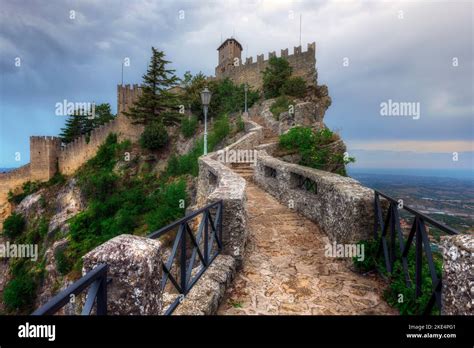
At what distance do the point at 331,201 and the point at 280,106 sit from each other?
58.9 feet

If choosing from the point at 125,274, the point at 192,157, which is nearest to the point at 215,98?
the point at 192,157

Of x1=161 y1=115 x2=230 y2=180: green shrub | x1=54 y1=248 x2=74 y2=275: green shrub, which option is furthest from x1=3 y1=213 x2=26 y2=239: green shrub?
x1=161 y1=115 x2=230 y2=180: green shrub

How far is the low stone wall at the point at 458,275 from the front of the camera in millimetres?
2016

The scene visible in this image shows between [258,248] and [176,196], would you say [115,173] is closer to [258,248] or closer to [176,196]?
[176,196]

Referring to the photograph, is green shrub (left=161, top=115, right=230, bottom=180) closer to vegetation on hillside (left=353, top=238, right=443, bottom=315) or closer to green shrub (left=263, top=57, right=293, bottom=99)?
green shrub (left=263, top=57, right=293, bottom=99)

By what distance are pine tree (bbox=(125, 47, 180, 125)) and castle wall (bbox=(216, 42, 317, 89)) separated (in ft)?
39.8

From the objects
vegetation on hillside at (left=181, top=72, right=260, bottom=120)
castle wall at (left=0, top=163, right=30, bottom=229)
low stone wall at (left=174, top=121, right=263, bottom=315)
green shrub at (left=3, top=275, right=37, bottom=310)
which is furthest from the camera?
castle wall at (left=0, top=163, right=30, bottom=229)

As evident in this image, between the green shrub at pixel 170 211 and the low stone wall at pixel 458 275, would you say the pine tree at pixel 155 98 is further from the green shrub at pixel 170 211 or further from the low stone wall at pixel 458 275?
the low stone wall at pixel 458 275

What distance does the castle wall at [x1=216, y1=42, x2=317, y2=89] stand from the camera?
1256 inches

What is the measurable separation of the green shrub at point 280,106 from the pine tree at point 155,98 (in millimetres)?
10295

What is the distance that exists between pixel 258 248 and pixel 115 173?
871 inches

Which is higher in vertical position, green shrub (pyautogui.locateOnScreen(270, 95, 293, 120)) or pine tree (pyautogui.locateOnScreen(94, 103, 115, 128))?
pine tree (pyautogui.locateOnScreen(94, 103, 115, 128))
